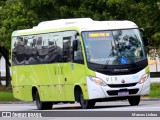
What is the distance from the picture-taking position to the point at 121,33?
2855 cm

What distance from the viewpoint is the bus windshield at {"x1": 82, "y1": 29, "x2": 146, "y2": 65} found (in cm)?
2767

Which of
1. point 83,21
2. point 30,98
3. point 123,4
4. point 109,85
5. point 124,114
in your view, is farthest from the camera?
point 123,4

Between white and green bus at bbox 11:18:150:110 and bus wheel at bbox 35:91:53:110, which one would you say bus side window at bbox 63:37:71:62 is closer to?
white and green bus at bbox 11:18:150:110

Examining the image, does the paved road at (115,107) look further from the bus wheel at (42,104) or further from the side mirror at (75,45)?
the side mirror at (75,45)

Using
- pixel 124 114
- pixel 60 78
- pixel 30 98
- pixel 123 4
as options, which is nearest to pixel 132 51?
pixel 60 78

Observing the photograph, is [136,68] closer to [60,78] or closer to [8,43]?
[60,78]

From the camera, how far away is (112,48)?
27.9 meters

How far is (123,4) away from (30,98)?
15190 millimetres

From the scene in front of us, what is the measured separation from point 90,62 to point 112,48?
3.16 feet

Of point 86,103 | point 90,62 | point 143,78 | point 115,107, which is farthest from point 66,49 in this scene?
point 143,78

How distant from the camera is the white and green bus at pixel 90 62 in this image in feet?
90.0

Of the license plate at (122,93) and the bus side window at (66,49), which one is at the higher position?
the bus side window at (66,49)

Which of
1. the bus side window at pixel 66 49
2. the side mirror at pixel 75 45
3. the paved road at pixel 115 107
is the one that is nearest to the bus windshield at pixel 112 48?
the side mirror at pixel 75 45

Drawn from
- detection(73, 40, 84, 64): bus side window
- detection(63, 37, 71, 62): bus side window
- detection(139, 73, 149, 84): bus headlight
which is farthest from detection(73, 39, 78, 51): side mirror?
detection(139, 73, 149, 84): bus headlight
